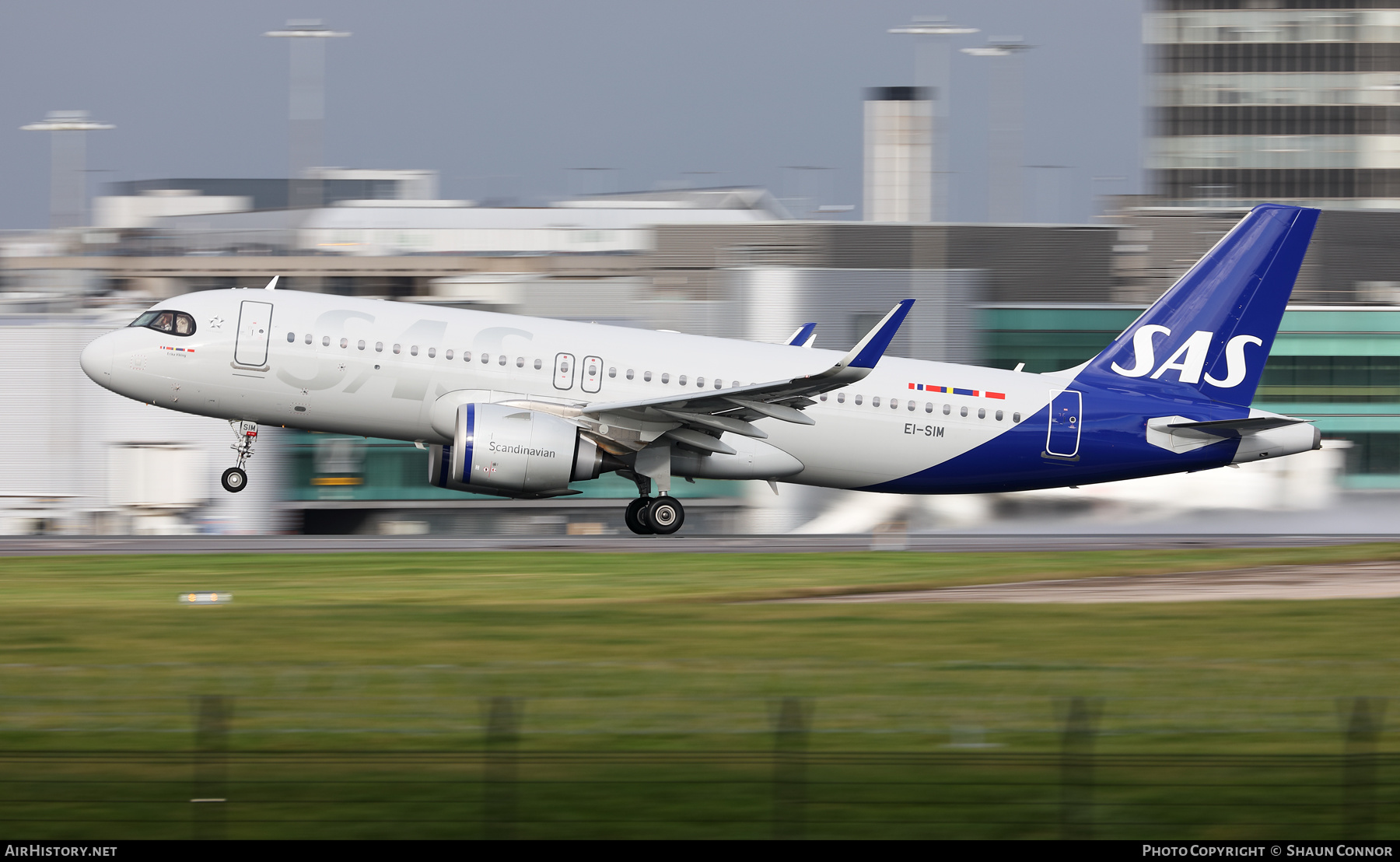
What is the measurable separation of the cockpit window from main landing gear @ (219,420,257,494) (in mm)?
1995

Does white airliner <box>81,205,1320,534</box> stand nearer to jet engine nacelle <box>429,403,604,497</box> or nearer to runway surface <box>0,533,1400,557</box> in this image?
jet engine nacelle <box>429,403,604,497</box>

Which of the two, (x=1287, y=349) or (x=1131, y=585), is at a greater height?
(x=1287, y=349)

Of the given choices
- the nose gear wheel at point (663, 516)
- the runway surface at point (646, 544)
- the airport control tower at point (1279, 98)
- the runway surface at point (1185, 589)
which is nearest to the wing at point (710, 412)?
the nose gear wheel at point (663, 516)

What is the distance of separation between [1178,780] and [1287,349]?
1708 inches

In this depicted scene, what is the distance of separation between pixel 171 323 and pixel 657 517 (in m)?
10.1

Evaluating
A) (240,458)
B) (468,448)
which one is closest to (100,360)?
(240,458)

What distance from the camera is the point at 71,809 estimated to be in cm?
915

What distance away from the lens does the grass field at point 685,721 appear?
9.21 metres

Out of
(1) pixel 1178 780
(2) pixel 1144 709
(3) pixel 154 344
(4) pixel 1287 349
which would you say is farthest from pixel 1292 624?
(4) pixel 1287 349

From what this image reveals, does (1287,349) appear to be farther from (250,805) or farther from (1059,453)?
(250,805)

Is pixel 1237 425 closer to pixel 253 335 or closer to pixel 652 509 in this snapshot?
pixel 652 509

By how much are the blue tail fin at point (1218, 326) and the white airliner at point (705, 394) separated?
0.12 ft

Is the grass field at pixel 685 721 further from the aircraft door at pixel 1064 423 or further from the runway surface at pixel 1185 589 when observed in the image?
the aircraft door at pixel 1064 423

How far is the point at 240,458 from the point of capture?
1171 inches
